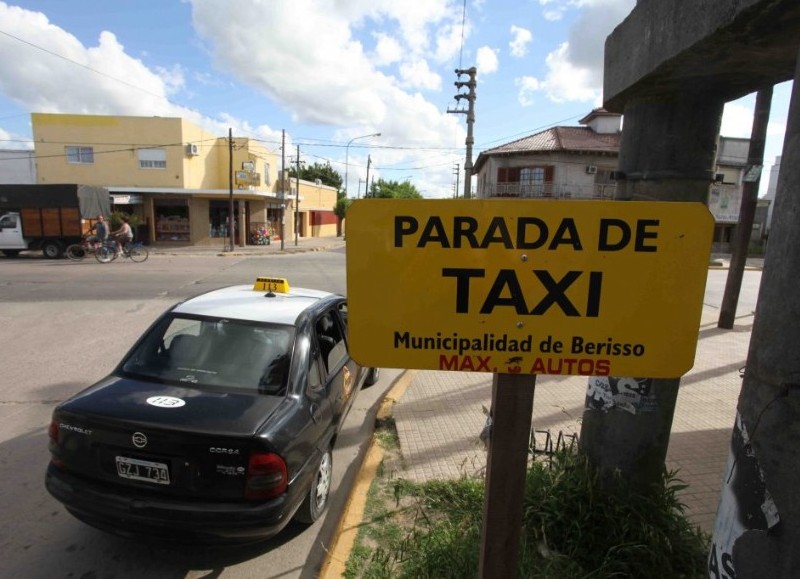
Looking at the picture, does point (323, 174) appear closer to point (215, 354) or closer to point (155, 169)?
point (155, 169)

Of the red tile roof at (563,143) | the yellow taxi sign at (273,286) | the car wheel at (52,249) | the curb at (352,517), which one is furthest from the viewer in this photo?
the red tile roof at (563,143)

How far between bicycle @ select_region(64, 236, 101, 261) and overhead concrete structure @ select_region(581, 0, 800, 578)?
68.4 ft

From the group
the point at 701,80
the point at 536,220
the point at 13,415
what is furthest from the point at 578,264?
the point at 13,415

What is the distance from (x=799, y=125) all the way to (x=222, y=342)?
337cm

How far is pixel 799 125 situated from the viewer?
1405mm

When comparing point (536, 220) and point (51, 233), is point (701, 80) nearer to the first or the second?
point (536, 220)

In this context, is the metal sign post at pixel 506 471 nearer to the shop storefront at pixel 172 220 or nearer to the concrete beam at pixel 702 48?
the concrete beam at pixel 702 48

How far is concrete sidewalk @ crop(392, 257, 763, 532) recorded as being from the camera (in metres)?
3.92

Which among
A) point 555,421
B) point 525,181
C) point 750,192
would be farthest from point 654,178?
point 525,181

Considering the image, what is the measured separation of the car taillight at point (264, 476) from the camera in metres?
2.75

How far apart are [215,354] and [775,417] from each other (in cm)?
317

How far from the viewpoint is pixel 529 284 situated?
1610 mm

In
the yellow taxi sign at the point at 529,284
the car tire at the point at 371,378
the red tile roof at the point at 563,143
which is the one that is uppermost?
the red tile roof at the point at 563,143

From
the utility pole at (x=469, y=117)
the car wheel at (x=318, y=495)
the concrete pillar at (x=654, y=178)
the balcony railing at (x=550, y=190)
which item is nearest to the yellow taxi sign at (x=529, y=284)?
the concrete pillar at (x=654, y=178)
